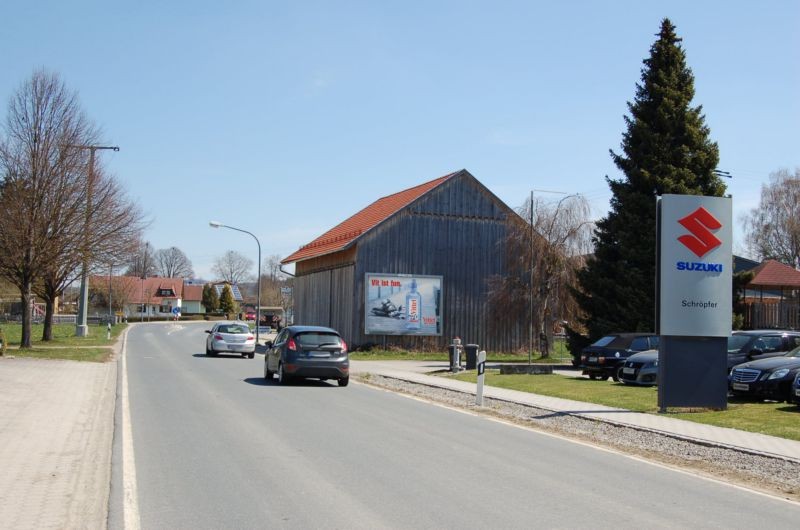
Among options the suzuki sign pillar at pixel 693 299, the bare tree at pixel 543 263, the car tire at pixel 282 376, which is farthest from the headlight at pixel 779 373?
the bare tree at pixel 543 263

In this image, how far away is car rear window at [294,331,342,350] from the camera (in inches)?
799

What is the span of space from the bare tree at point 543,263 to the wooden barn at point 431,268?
0.87 metres

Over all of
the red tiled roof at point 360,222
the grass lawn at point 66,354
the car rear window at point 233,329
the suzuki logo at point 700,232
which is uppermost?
the red tiled roof at point 360,222

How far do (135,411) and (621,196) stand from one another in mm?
23266

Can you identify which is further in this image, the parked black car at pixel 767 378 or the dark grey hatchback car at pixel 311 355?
the dark grey hatchback car at pixel 311 355

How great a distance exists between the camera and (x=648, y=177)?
31.3 meters

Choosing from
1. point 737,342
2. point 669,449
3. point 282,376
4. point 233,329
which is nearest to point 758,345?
point 737,342

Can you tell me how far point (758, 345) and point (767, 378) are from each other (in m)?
3.86

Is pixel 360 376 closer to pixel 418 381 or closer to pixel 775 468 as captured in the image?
pixel 418 381

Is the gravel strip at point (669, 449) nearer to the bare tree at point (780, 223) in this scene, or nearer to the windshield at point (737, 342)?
the windshield at point (737, 342)

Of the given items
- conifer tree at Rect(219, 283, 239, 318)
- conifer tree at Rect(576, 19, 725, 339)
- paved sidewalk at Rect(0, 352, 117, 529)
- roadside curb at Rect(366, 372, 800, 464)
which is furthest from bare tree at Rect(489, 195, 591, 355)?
conifer tree at Rect(219, 283, 239, 318)

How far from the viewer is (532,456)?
1053cm

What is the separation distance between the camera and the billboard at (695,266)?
15.9m

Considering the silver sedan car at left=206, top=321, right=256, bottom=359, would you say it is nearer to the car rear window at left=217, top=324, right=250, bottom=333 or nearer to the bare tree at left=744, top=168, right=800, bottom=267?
the car rear window at left=217, top=324, right=250, bottom=333
